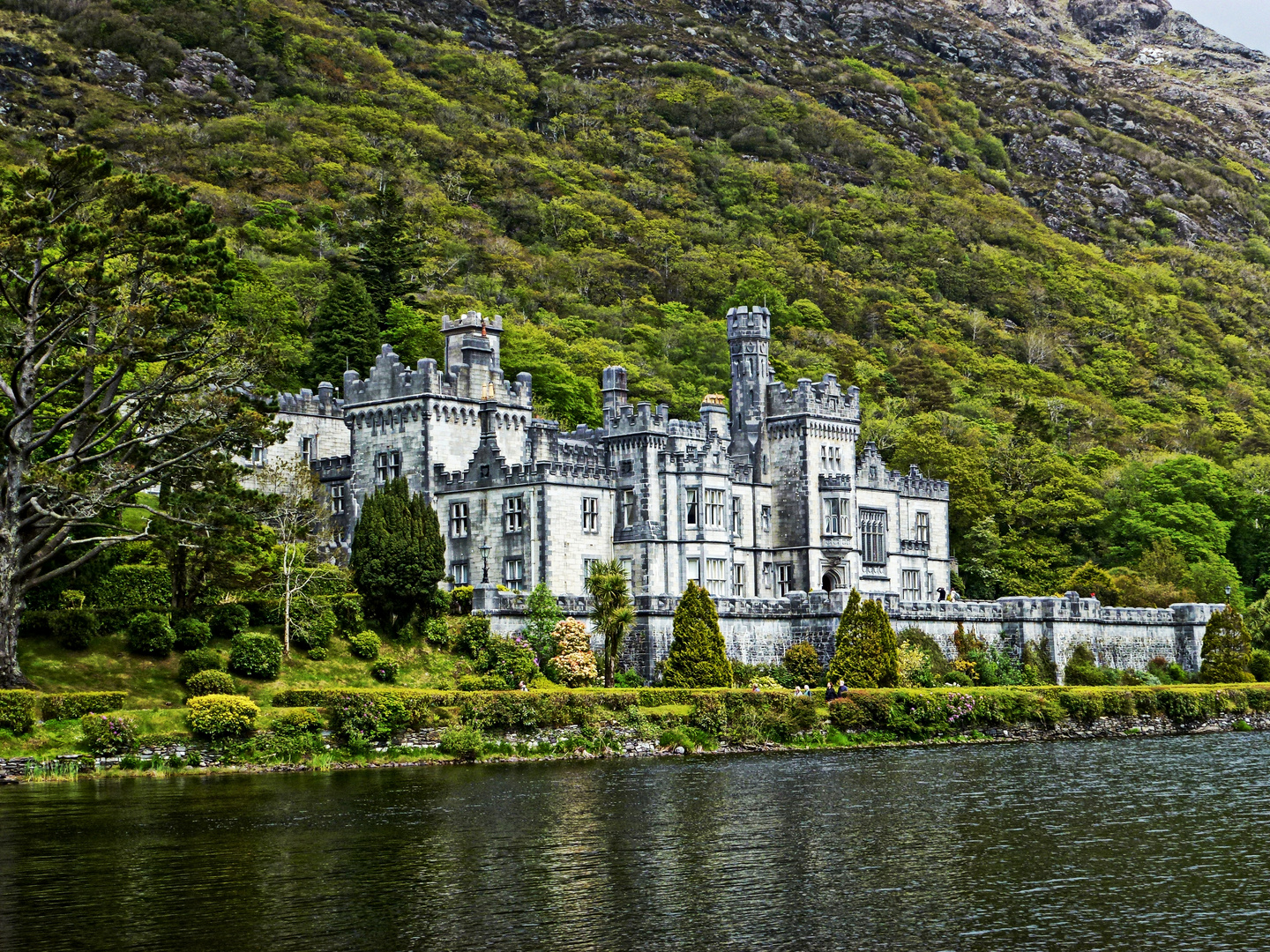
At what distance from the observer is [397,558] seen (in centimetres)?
6681

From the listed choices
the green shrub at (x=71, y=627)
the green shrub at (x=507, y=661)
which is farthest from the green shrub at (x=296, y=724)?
the green shrub at (x=507, y=661)

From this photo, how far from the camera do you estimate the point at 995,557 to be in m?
107

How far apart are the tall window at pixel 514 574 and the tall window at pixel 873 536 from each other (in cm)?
2269

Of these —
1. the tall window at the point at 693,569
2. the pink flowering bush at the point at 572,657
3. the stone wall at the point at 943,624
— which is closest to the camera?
the pink flowering bush at the point at 572,657

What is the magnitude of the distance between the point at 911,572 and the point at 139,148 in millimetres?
84161

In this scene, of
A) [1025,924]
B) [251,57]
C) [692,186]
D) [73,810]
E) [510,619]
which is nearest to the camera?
[1025,924]

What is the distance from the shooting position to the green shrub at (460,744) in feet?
186

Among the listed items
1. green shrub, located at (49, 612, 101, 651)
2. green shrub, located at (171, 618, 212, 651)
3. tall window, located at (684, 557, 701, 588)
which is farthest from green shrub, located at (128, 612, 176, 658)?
tall window, located at (684, 557, 701, 588)

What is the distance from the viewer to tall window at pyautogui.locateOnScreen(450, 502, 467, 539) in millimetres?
78875

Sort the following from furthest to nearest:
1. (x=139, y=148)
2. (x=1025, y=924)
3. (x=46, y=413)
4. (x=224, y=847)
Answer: (x=139, y=148) → (x=46, y=413) → (x=224, y=847) → (x=1025, y=924)

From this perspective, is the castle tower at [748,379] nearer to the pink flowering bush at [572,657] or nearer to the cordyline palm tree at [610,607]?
the cordyline palm tree at [610,607]

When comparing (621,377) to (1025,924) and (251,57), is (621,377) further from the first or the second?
(251,57)

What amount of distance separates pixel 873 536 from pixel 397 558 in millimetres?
34066

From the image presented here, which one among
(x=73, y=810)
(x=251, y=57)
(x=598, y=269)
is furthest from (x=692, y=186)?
(x=73, y=810)
